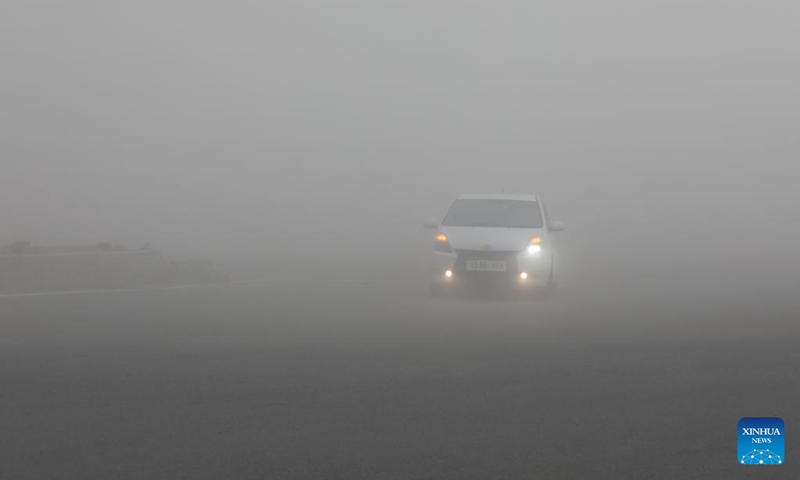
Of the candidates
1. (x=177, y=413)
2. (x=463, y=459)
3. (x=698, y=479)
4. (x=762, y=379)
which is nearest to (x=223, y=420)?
(x=177, y=413)

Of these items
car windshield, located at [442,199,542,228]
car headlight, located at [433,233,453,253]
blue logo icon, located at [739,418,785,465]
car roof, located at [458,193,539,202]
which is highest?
car roof, located at [458,193,539,202]

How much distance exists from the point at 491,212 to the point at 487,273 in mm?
2163

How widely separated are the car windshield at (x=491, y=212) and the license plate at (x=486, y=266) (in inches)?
51.8

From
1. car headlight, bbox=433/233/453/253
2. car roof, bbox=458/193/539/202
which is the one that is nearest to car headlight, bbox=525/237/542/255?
car headlight, bbox=433/233/453/253

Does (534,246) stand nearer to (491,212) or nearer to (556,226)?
(556,226)

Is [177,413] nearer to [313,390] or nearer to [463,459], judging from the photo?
[313,390]

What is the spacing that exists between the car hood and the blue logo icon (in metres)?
11.9

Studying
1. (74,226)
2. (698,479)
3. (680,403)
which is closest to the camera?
(698,479)

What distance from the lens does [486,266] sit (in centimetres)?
Result: 1859

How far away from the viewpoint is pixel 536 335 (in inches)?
502

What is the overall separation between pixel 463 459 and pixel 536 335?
6.16 meters

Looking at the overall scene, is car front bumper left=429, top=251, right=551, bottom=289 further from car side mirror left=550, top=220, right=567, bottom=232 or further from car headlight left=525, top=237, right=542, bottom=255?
car side mirror left=550, top=220, right=567, bottom=232

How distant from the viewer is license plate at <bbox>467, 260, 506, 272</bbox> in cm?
1858

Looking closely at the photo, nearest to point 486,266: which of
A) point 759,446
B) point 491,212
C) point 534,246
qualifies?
point 534,246
